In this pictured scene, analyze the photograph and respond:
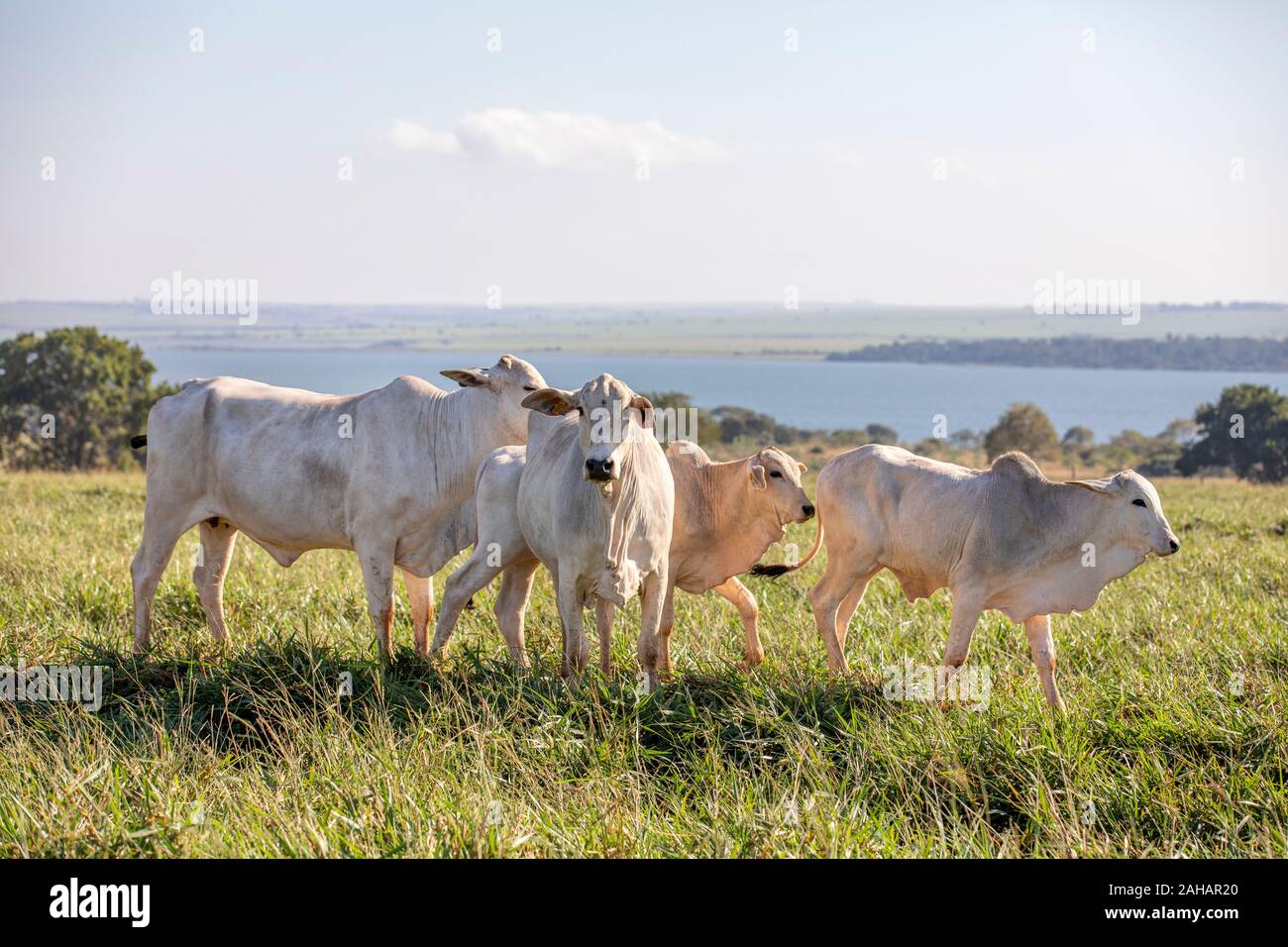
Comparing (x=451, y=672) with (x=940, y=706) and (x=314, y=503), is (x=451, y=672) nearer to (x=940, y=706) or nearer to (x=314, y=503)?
(x=314, y=503)

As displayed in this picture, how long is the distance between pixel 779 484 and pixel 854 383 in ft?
531

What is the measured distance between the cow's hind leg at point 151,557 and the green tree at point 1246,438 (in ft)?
101

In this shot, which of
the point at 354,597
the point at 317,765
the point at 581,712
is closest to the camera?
the point at 317,765

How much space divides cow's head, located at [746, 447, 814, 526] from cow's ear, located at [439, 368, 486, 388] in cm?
171

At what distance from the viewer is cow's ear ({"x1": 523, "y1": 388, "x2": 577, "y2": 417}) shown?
6.34 m

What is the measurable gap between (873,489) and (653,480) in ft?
5.01

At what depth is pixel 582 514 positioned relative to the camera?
6.59 m

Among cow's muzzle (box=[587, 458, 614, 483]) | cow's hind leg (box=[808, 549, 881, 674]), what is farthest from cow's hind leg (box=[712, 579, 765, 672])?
cow's muzzle (box=[587, 458, 614, 483])

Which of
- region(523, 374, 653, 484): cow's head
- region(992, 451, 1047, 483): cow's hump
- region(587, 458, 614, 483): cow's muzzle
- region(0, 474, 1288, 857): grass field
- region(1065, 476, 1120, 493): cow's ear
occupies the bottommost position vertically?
region(0, 474, 1288, 857): grass field

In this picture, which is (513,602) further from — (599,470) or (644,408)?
(599,470)

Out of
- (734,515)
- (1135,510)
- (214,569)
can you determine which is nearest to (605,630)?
(734,515)

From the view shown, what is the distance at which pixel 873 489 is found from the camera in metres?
7.57

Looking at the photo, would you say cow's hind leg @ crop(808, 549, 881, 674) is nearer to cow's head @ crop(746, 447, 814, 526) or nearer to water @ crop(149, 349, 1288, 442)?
cow's head @ crop(746, 447, 814, 526)
